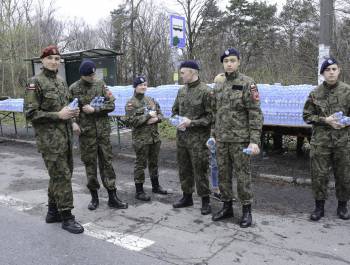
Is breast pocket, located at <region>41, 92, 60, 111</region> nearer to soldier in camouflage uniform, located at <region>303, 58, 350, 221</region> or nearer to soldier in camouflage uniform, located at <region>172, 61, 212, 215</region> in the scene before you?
soldier in camouflage uniform, located at <region>172, 61, 212, 215</region>

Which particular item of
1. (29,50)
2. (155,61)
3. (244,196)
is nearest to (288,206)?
(244,196)

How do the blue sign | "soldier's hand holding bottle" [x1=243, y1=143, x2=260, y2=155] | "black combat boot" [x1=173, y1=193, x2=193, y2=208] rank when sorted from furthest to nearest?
the blue sign, "black combat boot" [x1=173, y1=193, x2=193, y2=208], "soldier's hand holding bottle" [x1=243, y1=143, x2=260, y2=155]

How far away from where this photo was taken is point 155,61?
26469 mm

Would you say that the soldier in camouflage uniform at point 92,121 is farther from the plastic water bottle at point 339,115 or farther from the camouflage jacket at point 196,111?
the plastic water bottle at point 339,115

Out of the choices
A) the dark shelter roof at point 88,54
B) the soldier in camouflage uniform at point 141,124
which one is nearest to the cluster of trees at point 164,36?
the dark shelter roof at point 88,54

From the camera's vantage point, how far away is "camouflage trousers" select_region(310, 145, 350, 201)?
180 inches

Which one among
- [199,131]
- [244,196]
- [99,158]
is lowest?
[244,196]

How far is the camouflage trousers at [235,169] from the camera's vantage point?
4.41 meters

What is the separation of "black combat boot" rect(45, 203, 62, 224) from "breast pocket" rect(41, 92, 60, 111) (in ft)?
3.95

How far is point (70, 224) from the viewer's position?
4465 millimetres

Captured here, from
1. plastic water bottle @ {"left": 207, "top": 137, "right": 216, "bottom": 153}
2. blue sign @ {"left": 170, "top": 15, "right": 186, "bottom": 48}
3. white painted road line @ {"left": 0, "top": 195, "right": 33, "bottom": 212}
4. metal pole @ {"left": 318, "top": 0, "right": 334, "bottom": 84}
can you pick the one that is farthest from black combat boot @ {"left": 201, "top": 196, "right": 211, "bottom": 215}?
blue sign @ {"left": 170, "top": 15, "right": 186, "bottom": 48}

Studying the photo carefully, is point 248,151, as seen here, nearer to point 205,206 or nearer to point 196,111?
point 196,111

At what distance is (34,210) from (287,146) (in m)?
5.48

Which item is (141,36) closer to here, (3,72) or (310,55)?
(3,72)
